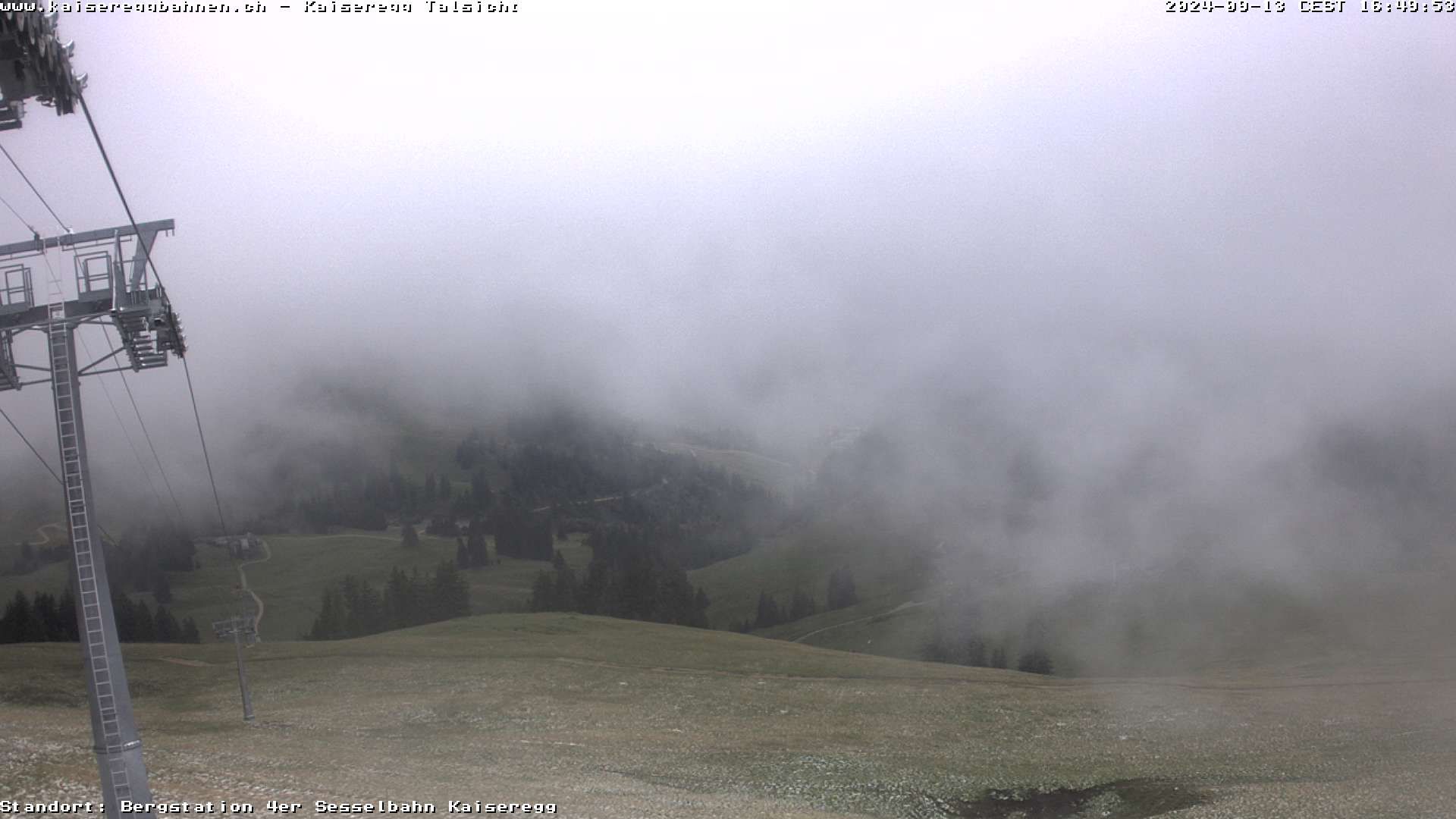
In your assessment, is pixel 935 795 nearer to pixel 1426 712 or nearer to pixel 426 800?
pixel 426 800

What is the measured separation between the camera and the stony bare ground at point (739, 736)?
37.5 metres

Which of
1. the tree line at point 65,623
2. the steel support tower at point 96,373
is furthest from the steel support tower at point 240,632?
the tree line at point 65,623

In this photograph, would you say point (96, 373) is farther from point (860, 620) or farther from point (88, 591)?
point (860, 620)

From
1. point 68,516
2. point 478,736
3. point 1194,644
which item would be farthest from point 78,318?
point 1194,644

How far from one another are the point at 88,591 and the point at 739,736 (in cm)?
3567

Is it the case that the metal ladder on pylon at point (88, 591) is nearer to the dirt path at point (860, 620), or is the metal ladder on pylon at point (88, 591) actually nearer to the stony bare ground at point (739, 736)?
the stony bare ground at point (739, 736)

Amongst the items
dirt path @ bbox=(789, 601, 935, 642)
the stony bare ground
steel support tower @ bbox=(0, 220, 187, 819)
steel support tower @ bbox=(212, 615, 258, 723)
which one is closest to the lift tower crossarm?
steel support tower @ bbox=(0, 220, 187, 819)

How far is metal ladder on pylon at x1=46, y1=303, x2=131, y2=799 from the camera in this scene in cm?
2197

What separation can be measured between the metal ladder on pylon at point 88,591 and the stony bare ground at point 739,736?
10947 mm

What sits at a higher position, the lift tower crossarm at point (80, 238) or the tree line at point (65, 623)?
the lift tower crossarm at point (80, 238)

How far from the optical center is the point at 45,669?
65812mm

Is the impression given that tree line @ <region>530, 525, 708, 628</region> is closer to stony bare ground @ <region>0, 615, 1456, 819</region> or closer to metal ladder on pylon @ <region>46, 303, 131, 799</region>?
stony bare ground @ <region>0, 615, 1456, 819</region>

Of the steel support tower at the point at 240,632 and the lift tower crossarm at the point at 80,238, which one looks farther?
the steel support tower at the point at 240,632

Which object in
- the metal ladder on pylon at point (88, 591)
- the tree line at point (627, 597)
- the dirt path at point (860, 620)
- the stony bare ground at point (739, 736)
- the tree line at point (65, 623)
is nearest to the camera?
the metal ladder on pylon at point (88, 591)
